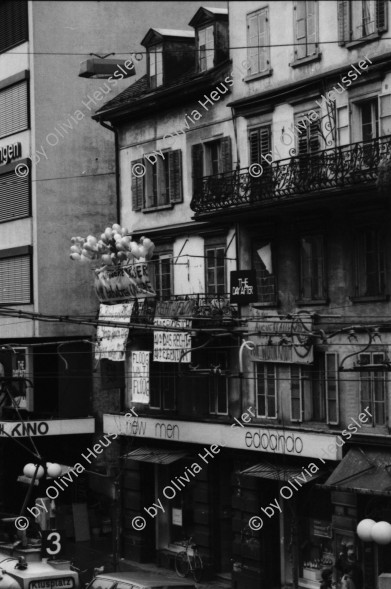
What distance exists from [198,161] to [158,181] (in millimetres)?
2551

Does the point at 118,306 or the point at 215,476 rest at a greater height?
the point at 118,306

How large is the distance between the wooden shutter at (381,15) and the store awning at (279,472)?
1197cm

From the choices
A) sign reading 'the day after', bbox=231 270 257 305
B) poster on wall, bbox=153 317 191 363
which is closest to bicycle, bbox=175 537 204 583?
poster on wall, bbox=153 317 191 363

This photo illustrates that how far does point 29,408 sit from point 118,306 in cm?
906

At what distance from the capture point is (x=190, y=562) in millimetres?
33438

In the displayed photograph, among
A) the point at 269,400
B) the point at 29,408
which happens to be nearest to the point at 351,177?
the point at 269,400

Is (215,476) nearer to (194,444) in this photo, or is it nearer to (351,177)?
(194,444)

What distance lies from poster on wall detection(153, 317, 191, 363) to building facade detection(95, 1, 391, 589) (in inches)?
3.0

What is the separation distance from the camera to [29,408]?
41938 mm

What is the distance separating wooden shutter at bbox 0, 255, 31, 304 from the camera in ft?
137

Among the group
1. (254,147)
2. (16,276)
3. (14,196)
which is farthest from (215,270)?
(14,196)

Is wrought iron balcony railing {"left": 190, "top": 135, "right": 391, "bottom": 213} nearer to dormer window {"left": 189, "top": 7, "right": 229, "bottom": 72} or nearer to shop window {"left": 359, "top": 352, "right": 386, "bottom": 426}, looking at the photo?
dormer window {"left": 189, "top": 7, "right": 229, "bottom": 72}

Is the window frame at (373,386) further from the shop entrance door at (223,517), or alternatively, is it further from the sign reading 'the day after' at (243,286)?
the shop entrance door at (223,517)

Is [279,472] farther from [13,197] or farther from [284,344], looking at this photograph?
[13,197]
